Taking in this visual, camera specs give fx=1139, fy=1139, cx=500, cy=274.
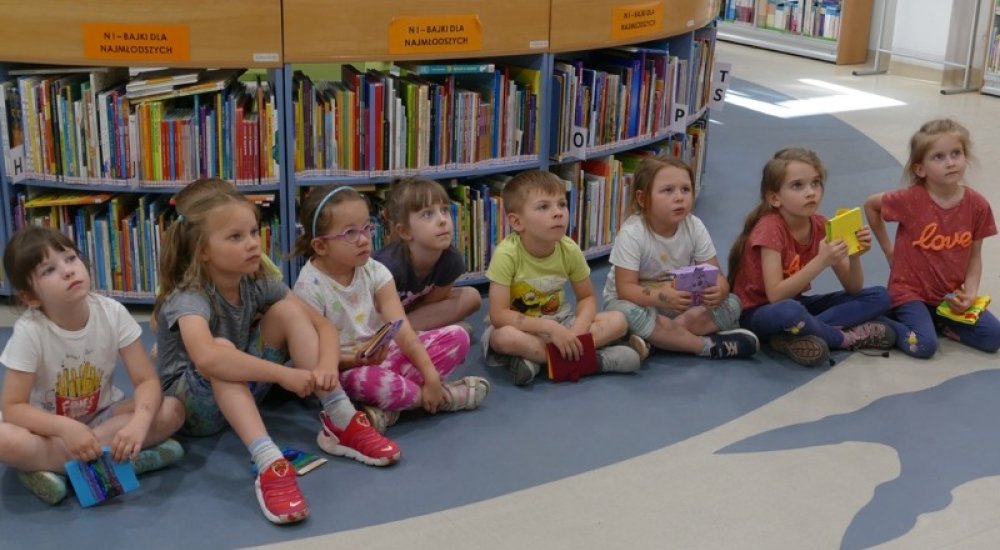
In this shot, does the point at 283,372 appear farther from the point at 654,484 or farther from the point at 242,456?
the point at 654,484

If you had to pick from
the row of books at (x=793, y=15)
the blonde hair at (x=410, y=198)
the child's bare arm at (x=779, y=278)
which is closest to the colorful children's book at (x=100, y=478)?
the blonde hair at (x=410, y=198)

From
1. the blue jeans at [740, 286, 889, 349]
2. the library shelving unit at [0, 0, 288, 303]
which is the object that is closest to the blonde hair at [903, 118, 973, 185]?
the blue jeans at [740, 286, 889, 349]

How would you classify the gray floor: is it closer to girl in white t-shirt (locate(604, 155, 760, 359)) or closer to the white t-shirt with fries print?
girl in white t-shirt (locate(604, 155, 760, 359))

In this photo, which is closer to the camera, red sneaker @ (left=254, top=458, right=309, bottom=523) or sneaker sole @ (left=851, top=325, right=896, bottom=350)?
red sneaker @ (left=254, top=458, right=309, bottom=523)

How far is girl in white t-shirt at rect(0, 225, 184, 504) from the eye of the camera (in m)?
2.82

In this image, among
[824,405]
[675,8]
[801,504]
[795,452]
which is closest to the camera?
[801,504]

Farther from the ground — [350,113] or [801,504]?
[350,113]

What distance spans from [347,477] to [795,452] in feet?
4.13

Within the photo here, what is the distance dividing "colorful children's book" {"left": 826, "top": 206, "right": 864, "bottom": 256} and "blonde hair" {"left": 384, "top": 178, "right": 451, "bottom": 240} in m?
1.25

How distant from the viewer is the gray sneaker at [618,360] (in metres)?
3.69

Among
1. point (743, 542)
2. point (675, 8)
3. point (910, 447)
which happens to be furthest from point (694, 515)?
point (675, 8)

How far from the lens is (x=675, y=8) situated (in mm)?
4660

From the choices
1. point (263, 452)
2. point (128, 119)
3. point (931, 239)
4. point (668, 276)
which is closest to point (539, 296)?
point (668, 276)

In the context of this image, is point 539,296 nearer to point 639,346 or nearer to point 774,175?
point 639,346
